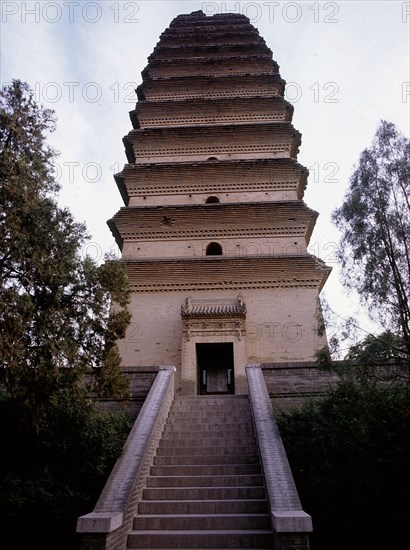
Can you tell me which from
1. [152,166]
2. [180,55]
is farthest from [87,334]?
[180,55]

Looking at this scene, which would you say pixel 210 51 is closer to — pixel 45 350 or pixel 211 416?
pixel 211 416

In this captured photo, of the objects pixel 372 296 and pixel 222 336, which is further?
pixel 222 336

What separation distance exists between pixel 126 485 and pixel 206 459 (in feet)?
5.96

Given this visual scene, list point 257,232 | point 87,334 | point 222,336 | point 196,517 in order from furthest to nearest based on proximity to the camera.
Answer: point 257,232, point 222,336, point 87,334, point 196,517

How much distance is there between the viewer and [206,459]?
785 centimetres

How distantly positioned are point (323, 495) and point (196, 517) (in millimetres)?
1908

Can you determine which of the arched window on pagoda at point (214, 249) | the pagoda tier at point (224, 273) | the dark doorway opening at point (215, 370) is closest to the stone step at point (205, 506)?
the dark doorway opening at point (215, 370)

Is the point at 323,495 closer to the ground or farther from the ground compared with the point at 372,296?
closer to the ground

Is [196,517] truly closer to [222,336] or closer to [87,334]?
[87,334]

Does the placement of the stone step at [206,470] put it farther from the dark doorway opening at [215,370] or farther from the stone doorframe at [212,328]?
the dark doorway opening at [215,370]

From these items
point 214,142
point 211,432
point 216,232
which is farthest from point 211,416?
point 214,142

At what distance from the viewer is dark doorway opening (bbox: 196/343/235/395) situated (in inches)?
579

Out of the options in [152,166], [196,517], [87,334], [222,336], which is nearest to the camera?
[196,517]

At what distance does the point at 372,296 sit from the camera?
6727mm
